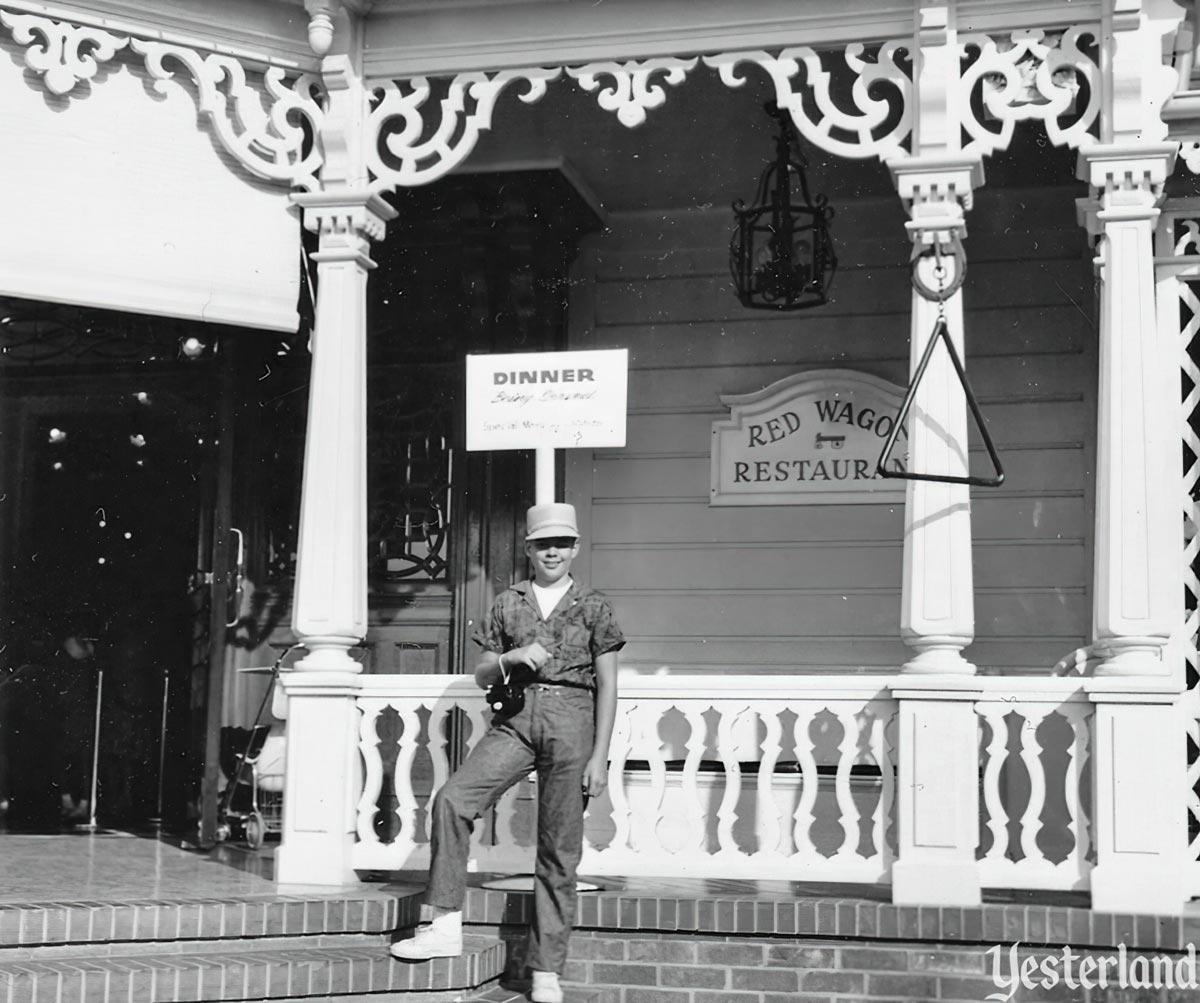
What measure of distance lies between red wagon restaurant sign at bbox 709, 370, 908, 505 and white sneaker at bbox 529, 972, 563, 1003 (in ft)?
11.7

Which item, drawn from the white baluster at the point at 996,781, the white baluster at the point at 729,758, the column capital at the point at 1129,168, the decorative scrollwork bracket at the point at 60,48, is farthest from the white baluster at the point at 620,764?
the decorative scrollwork bracket at the point at 60,48

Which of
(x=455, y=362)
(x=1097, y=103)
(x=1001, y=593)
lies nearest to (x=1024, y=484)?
(x=1001, y=593)

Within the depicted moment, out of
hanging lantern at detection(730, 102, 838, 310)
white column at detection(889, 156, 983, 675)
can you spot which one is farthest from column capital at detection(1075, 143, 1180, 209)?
hanging lantern at detection(730, 102, 838, 310)

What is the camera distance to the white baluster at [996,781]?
5.23 metres

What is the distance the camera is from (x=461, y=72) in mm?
6008

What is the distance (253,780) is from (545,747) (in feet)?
10.1

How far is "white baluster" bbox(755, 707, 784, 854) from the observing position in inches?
214

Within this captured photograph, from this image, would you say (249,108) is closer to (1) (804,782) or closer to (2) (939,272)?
(2) (939,272)

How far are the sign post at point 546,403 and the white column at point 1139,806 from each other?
2.00 metres

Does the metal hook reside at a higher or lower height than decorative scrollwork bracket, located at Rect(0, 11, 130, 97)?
lower

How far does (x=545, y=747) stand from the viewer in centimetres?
486

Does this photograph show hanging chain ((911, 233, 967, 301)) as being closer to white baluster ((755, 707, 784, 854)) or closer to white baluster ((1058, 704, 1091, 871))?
white baluster ((1058, 704, 1091, 871))

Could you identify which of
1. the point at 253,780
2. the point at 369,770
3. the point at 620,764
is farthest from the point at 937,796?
the point at 253,780

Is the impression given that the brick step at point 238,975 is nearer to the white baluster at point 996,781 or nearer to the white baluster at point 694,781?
the white baluster at point 694,781
